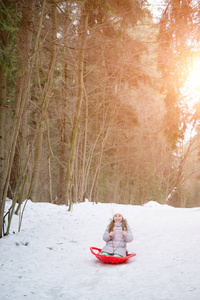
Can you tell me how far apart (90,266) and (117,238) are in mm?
645

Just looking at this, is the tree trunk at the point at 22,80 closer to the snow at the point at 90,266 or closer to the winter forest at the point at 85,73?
the winter forest at the point at 85,73

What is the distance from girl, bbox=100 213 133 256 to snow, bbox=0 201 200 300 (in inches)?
8.4

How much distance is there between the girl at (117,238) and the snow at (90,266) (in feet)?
0.70

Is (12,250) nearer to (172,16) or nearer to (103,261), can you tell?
(103,261)

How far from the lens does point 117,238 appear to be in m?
4.02

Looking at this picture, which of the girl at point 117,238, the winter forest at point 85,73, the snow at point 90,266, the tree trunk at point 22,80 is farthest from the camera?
the winter forest at point 85,73

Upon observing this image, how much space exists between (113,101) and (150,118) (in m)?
9.30

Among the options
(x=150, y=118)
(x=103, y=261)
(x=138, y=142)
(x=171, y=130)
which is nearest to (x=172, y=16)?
(x=171, y=130)

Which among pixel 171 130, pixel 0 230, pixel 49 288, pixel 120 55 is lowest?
pixel 49 288

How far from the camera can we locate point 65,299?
243 cm

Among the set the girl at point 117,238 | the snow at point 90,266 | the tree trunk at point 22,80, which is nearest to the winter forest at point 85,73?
the tree trunk at point 22,80

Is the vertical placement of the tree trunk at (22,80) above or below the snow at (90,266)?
above

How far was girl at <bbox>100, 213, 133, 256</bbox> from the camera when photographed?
3.79 metres

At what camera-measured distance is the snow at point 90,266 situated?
253 cm
